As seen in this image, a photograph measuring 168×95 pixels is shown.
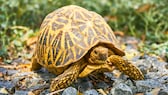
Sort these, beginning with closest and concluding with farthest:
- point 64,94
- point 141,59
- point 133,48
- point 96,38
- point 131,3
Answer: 1. point 64,94
2. point 96,38
3. point 141,59
4. point 133,48
5. point 131,3

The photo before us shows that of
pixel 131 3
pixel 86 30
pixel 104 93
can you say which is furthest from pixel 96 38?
pixel 131 3

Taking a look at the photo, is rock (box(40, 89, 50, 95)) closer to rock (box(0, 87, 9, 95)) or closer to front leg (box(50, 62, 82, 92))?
front leg (box(50, 62, 82, 92))

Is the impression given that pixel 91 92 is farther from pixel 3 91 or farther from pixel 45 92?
pixel 3 91

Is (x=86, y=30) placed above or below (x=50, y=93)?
above

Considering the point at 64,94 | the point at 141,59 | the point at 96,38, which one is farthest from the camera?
the point at 141,59

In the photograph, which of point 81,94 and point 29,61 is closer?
point 81,94

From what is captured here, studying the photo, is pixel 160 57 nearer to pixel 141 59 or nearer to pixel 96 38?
pixel 141 59

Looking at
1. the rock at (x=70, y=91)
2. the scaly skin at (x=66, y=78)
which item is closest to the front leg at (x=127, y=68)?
the scaly skin at (x=66, y=78)
